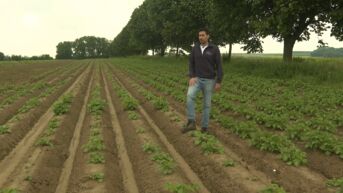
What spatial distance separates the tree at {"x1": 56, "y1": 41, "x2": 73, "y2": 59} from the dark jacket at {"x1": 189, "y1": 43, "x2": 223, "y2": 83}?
184410 mm

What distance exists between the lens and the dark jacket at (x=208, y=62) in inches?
396

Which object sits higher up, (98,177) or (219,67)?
(219,67)

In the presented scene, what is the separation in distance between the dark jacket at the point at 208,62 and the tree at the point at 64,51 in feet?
605

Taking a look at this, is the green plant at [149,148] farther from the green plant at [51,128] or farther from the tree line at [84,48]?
the tree line at [84,48]

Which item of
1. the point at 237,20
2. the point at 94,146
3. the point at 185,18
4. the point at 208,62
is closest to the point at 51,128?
the point at 94,146

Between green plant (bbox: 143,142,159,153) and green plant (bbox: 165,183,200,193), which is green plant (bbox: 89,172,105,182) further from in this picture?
green plant (bbox: 143,142,159,153)

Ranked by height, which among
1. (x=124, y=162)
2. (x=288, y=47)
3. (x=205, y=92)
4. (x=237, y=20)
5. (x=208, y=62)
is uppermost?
(x=237, y=20)

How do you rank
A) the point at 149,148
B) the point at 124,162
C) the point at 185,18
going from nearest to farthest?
the point at 124,162
the point at 149,148
the point at 185,18

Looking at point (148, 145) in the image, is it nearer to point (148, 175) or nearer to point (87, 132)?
point (148, 175)

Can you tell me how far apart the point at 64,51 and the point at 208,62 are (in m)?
189

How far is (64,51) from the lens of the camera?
192250mm

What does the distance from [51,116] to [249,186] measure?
8583 mm

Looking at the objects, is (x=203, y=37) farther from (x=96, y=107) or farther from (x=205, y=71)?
(x=96, y=107)

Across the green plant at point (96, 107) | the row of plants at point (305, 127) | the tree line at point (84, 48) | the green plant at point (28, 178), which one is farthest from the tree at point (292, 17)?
the tree line at point (84, 48)
